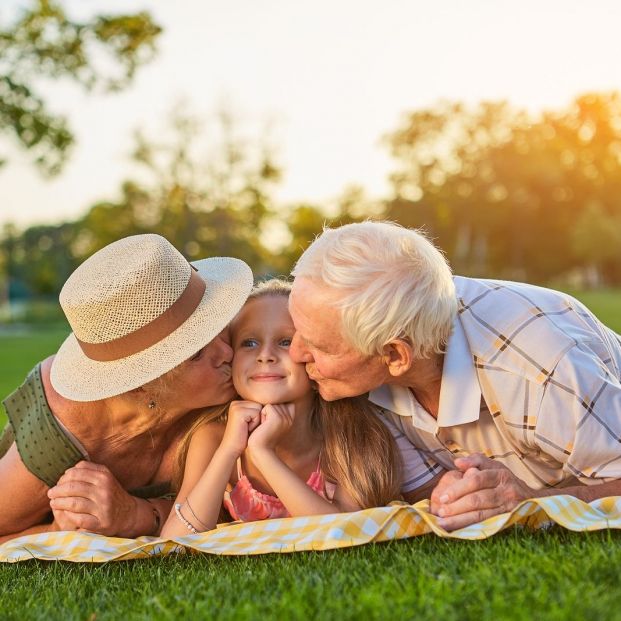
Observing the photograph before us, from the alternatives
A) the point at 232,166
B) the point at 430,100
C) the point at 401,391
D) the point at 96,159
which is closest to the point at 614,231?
the point at 430,100

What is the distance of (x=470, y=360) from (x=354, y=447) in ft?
2.47

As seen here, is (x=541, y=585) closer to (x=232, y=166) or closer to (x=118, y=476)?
(x=118, y=476)

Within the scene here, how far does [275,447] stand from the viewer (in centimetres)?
455

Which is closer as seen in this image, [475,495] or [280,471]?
[475,495]

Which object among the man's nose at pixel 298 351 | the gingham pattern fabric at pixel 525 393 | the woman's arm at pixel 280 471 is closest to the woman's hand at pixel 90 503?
the woman's arm at pixel 280 471

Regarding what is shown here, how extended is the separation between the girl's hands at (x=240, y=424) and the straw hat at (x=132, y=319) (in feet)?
1.21

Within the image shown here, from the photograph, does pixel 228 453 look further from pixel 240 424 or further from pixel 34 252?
pixel 34 252

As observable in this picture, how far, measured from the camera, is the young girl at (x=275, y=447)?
168 inches

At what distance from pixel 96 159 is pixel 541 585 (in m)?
50.4

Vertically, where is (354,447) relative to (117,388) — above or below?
below

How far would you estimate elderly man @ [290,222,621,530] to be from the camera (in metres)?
3.89

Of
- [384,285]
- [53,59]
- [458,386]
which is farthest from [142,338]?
[53,59]

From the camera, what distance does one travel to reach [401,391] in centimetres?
453

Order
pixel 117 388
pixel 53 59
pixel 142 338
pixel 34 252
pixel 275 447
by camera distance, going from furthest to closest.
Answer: pixel 34 252, pixel 53 59, pixel 275 447, pixel 142 338, pixel 117 388
